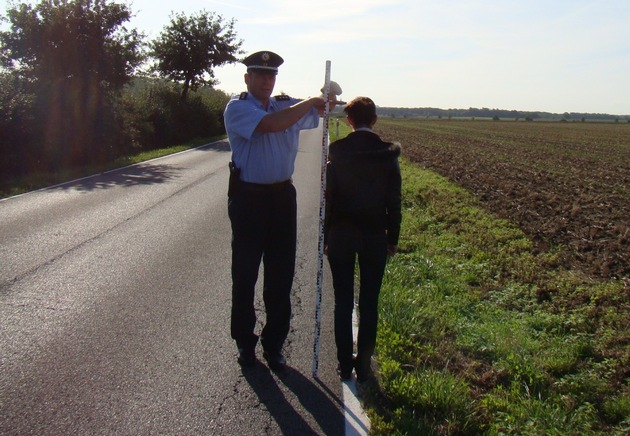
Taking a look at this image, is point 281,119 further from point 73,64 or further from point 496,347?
point 73,64

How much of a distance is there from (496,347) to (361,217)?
5.67ft

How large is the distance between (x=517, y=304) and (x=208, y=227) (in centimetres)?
515

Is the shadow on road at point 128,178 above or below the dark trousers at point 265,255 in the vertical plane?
below

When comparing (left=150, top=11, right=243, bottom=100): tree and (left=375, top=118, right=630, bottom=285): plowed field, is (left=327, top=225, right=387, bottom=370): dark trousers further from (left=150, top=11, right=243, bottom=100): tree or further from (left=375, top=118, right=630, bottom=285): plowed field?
(left=150, top=11, right=243, bottom=100): tree

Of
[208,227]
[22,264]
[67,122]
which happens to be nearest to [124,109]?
[67,122]

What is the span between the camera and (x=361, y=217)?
4.12 meters

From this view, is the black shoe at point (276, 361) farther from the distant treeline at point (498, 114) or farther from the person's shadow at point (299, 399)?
the distant treeline at point (498, 114)

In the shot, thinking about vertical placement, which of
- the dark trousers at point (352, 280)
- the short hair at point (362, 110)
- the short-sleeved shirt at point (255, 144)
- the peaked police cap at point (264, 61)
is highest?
the peaked police cap at point (264, 61)

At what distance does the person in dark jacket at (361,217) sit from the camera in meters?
4.05

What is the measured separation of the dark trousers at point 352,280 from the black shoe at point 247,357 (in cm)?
65

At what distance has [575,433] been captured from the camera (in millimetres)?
3539

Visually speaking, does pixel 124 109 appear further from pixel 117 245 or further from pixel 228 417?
pixel 228 417

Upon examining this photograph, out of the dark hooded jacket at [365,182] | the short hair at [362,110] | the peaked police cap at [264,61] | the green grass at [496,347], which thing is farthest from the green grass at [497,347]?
the peaked police cap at [264,61]

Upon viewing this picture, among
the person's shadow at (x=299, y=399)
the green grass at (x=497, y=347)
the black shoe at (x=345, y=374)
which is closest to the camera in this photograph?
the person's shadow at (x=299, y=399)
